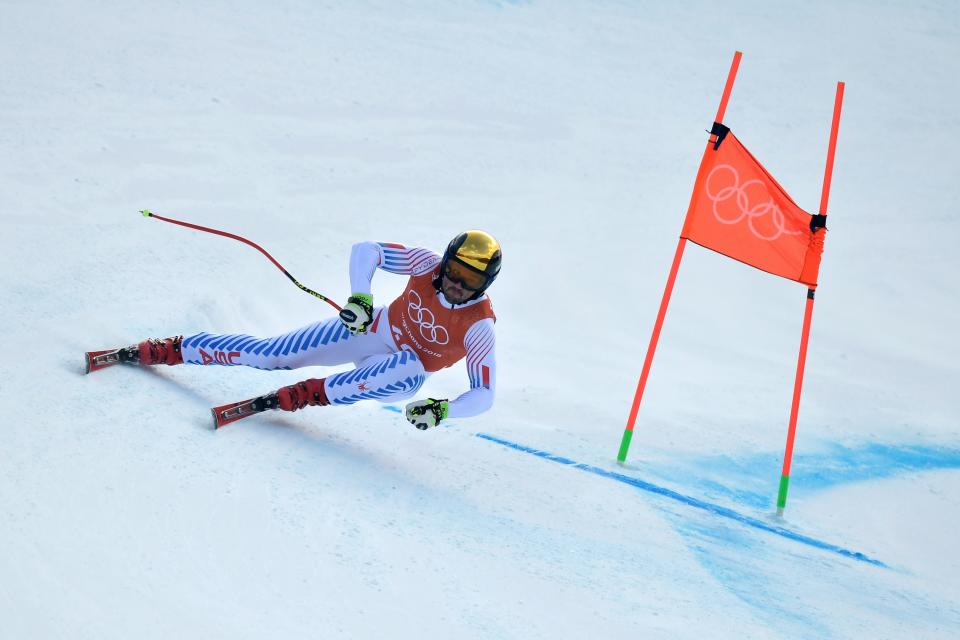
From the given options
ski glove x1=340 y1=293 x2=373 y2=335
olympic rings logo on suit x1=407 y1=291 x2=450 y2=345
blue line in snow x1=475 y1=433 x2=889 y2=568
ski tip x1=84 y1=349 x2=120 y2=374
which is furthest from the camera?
blue line in snow x1=475 y1=433 x2=889 y2=568

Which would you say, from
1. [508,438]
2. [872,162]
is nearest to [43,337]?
[508,438]

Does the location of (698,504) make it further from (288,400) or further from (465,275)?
(288,400)

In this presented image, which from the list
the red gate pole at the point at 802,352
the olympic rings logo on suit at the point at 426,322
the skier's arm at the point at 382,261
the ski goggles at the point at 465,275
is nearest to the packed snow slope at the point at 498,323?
the red gate pole at the point at 802,352

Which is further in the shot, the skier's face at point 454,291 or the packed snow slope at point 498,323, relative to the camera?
the skier's face at point 454,291

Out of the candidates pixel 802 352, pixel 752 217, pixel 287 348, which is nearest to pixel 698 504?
pixel 802 352

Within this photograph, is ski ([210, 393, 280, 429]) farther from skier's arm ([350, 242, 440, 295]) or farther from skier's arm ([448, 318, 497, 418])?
skier's arm ([448, 318, 497, 418])

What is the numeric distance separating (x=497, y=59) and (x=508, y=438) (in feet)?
22.4

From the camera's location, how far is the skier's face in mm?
4367

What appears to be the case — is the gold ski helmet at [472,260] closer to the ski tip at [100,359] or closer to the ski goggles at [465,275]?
the ski goggles at [465,275]

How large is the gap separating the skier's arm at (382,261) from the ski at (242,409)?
62 centimetres

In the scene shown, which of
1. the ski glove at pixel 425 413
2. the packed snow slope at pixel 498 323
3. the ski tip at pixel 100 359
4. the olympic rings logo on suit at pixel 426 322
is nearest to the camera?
the packed snow slope at pixel 498 323

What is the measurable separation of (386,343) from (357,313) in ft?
1.42

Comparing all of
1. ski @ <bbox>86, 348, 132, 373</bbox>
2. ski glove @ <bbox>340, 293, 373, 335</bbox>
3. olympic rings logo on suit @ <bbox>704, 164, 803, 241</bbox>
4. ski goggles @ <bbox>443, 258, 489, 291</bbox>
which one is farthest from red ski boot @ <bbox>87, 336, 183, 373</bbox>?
olympic rings logo on suit @ <bbox>704, 164, 803, 241</bbox>

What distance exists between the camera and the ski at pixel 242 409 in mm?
4269
